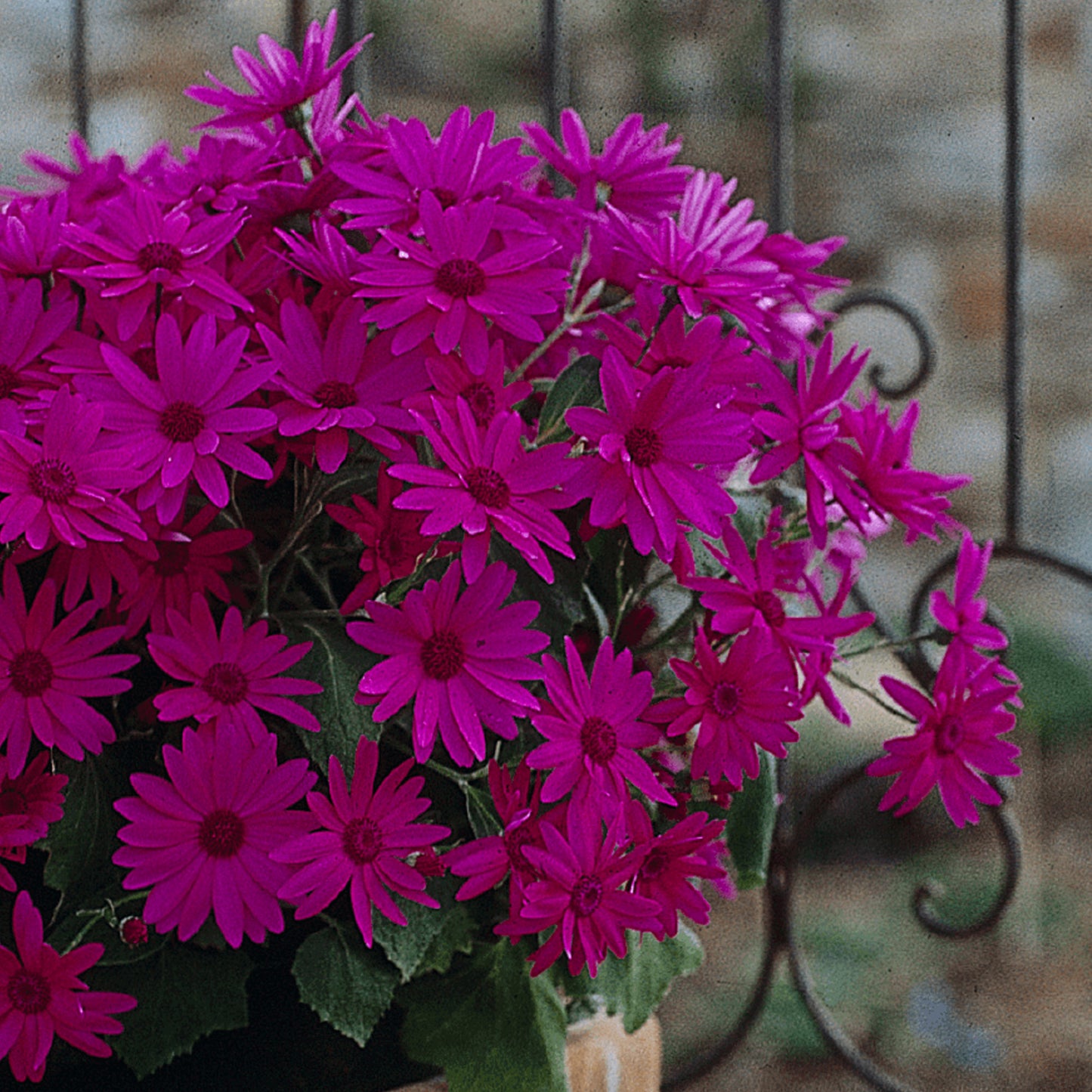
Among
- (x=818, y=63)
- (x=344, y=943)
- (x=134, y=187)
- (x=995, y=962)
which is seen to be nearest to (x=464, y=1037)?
(x=344, y=943)

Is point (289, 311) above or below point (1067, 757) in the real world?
above

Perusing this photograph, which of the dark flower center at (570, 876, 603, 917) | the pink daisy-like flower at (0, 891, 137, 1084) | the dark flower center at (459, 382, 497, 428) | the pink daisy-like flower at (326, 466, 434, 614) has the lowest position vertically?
the pink daisy-like flower at (0, 891, 137, 1084)

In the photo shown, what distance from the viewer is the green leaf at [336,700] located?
0.39m

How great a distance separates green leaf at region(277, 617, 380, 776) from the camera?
15.4 inches

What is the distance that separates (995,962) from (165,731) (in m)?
1.72

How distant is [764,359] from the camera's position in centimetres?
44

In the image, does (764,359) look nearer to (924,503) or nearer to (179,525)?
(924,503)

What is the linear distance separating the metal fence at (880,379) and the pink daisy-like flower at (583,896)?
1.42ft

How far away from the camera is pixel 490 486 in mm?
366

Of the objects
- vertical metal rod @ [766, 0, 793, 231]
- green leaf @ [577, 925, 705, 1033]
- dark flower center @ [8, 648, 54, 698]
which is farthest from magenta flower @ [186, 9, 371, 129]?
vertical metal rod @ [766, 0, 793, 231]

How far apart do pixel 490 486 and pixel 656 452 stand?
0.17 feet

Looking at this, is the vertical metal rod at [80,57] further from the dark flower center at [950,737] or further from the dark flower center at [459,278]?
the dark flower center at [950,737]

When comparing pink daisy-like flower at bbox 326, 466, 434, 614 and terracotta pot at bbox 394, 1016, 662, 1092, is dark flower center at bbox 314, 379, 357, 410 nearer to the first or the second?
pink daisy-like flower at bbox 326, 466, 434, 614

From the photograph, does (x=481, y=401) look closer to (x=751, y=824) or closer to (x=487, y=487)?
(x=487, y=487)
